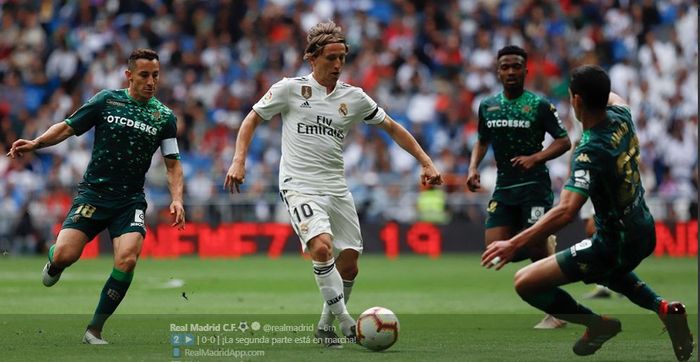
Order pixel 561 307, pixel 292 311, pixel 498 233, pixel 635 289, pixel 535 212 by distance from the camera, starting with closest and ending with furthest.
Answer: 1. pixel 561 307
2. pixel 635 289
3. pixel 535 212
4. pixel 498 233
5. pixel 292 311

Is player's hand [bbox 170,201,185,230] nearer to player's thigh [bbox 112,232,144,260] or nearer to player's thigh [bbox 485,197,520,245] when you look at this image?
player's thigh [bbox 112,232,144,260]

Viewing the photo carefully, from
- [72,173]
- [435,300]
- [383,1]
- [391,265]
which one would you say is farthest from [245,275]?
[383,1]

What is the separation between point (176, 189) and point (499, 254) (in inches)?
150

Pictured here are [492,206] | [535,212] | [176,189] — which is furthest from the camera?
[492,206]

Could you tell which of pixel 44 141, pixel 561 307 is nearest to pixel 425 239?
pixel 44 141

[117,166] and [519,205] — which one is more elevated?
[117,166]

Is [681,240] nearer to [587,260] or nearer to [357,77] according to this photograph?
[357,77]

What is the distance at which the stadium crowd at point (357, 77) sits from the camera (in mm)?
26688

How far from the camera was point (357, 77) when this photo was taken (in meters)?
29.3

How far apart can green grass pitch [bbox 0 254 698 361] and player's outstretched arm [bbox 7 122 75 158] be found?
5.23 ft

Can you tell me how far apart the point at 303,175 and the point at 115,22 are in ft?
72.9

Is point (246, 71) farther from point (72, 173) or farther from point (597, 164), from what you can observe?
point (597, 164)

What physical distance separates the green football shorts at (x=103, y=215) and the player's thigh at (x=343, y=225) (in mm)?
1672

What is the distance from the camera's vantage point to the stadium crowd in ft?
87.6
